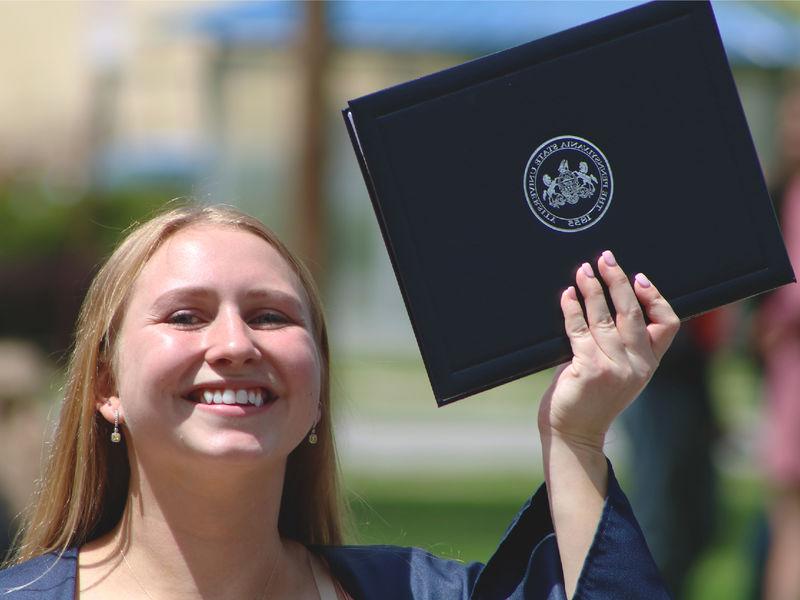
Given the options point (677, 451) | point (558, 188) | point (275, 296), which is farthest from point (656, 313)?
point (677, 451)

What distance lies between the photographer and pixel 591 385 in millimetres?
2221

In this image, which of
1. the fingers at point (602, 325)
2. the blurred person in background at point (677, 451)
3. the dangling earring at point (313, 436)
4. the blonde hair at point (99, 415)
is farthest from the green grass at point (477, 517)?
the fingers at point (602, 325)

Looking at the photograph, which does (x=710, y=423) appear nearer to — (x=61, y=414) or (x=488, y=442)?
(x=61, y=414)

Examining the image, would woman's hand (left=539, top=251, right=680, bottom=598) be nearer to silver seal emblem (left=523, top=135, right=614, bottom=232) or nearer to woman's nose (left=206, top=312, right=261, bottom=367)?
silver seal emblem (left=523, top=135, right=614, bottom=232)

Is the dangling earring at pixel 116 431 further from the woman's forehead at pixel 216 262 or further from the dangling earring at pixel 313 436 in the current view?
the dangling earring at pixel 313 436

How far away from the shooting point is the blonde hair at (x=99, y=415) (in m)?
2.50

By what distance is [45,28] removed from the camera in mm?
30531

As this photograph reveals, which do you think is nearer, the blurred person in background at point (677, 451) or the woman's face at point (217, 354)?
the woman's face at point (217, 354)

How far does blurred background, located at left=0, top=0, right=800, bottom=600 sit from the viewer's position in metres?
5.85

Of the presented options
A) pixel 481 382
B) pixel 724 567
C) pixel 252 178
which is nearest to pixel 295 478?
pixel 481 382

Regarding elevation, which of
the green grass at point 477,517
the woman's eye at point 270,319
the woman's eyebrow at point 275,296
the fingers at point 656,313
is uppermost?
the woman's eyebrow at point 275,296

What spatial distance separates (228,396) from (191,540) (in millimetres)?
296

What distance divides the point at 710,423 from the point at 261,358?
12.9 feet

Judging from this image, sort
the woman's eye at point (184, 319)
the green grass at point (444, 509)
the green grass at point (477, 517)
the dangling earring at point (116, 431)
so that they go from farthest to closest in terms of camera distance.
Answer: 1. the green grass at point (444, 509)
2. the green grass at point (477, 517)
3. the dangling earring at point (116, 431)
4. the woman's eye at point (184, 319)
